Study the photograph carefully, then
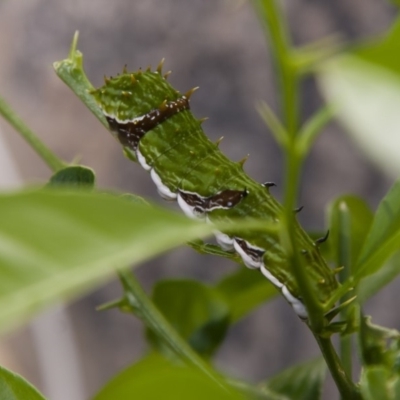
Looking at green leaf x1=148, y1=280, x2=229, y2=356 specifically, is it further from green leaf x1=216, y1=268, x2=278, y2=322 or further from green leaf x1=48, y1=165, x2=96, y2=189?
green leaf x1=48, y1=165, x2=96, y2=189

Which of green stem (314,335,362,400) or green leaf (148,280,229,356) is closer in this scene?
green stem (314,335,362,400)

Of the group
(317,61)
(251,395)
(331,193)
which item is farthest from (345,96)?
(331,193)

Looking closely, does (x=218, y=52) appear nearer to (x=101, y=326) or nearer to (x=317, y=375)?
(x=101, y=326)

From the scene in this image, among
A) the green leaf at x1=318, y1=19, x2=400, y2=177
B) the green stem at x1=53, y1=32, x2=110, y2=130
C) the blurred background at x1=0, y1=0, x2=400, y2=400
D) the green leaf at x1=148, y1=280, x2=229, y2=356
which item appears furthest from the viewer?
the blurred background at x1=0, y1=0, x2=400, y2=400

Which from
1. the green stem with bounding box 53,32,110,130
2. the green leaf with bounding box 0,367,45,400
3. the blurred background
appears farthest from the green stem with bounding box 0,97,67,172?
the blurred background

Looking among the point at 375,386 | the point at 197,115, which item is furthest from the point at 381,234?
the point at 197,115

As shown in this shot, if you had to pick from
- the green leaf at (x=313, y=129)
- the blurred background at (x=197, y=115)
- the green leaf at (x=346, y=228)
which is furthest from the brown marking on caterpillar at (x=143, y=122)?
the blurred background at (x=197, y=115)
